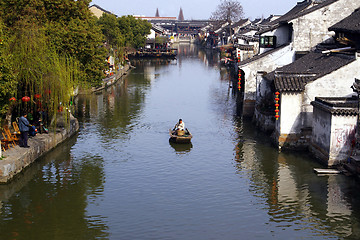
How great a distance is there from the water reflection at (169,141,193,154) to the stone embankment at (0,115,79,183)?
23.0ft

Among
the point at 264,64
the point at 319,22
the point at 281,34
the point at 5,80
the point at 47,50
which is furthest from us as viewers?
the point at 281,34

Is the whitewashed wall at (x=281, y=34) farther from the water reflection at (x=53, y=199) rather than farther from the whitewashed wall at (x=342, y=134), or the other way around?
the water reflection at (x=53, y=199)

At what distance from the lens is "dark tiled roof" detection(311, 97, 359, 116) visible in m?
25.8

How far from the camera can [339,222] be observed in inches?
800

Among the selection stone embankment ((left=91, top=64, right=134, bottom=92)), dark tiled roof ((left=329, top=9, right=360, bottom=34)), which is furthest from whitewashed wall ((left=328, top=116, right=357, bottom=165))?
stone embankment ((left=91, top=64, right=134, bottom=92))

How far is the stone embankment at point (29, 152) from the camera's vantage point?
23891 mm

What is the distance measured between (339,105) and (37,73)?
16443 mm

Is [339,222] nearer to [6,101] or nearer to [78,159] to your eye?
[78,159]

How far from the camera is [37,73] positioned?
28.3 m

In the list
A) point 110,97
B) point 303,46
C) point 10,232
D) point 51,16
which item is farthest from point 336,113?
point 110,97

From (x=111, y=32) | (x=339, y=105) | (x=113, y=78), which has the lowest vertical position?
(x=113, y=78)

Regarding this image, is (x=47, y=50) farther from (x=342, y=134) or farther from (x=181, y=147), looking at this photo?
(x=342, y=134)

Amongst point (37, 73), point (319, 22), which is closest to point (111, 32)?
point (319, 22)

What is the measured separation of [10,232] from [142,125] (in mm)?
19836
